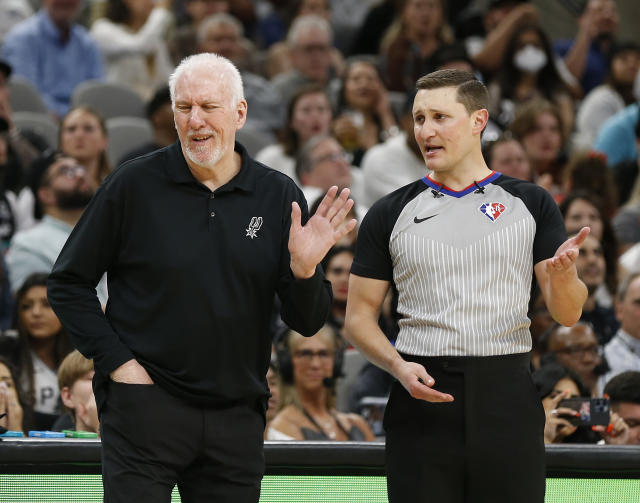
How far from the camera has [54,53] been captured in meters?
9.63

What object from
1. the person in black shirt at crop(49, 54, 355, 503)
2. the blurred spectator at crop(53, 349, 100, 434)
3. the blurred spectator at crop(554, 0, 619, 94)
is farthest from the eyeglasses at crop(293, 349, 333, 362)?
the blurred spectator at crop(554, 0, 619, 94)

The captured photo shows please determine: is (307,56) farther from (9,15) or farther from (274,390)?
(274,390)

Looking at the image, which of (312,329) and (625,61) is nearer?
(312,329)

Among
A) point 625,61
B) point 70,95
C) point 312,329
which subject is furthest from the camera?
point 625,61

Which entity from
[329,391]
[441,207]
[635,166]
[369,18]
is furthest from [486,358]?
[369,18]

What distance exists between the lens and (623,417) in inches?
200

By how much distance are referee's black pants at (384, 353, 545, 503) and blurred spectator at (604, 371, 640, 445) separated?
1787mm

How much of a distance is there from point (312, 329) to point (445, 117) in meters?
0.75

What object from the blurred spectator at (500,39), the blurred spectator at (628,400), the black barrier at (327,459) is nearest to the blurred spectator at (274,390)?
the blurred spectator at (628,400)

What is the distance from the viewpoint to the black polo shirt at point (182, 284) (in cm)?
328

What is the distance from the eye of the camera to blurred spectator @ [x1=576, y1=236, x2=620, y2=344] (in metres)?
6.72

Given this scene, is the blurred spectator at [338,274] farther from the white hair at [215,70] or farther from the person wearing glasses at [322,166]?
the white hair at [215,70]

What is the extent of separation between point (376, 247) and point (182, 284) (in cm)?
64

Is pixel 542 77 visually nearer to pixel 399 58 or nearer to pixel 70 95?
pixel 399 58
